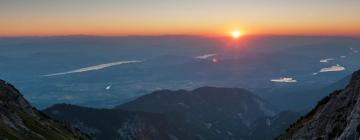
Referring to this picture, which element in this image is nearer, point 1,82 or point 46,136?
point 46,136

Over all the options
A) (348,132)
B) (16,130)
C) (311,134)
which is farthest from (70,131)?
(348,132)

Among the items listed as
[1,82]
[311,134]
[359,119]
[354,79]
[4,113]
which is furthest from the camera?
[1,82]

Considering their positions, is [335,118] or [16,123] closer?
[335,118]

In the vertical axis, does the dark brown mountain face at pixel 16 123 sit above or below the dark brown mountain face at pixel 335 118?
below

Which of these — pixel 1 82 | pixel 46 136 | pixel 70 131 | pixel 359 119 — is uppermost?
pixel 359 119

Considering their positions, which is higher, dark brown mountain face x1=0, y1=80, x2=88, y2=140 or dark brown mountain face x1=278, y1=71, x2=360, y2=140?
dark brown mountain face x1=278, y1=71, x2=360, y2=140

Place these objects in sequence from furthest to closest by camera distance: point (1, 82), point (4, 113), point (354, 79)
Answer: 1. point (1, 82)
2. point (4, 113)
3. point (354, 79)

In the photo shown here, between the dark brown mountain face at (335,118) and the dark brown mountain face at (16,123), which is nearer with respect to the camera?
the dark brown mountain face at (335,118)

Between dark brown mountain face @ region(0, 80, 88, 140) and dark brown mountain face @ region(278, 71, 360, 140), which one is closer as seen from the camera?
dark brown mountain face @ region(278, 71, 360, 140)

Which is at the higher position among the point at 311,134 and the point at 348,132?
the point at 348,132

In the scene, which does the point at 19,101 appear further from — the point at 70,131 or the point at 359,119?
Answer: the point at 359,119

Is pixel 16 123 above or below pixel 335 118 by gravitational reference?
below
